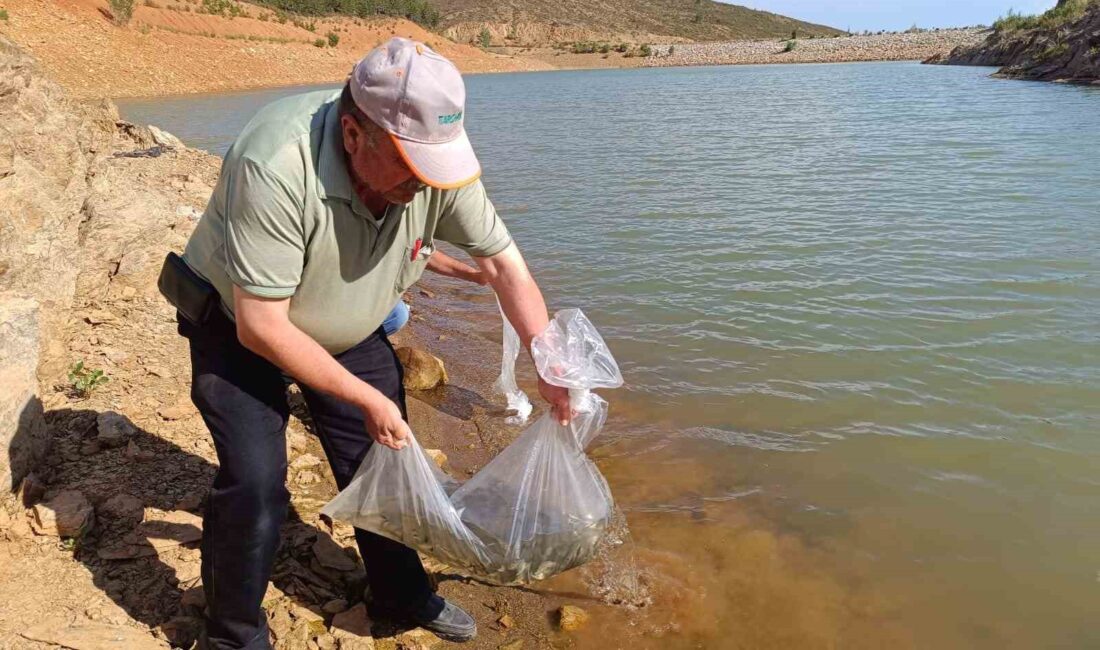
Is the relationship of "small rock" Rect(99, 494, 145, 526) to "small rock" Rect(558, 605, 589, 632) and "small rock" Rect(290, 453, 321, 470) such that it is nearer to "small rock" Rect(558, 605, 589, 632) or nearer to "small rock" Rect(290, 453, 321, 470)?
"small rock" Rect(290, 453, 321, 470)

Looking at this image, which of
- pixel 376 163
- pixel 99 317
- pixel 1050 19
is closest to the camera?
pixel 376 163

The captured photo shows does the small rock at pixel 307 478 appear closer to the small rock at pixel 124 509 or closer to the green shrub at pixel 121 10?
the small rock at pixel 124 509

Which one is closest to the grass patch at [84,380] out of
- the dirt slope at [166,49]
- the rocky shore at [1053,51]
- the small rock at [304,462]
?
the small rock at [304,462]

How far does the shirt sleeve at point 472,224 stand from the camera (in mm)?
2078

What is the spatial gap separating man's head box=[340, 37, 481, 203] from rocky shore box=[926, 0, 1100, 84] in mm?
26364

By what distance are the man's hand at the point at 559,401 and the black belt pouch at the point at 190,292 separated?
993 millimetres

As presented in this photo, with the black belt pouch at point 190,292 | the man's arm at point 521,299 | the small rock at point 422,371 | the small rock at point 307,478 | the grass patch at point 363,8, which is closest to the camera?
the black belt pouch at point 190,292

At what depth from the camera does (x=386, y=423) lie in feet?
6.72

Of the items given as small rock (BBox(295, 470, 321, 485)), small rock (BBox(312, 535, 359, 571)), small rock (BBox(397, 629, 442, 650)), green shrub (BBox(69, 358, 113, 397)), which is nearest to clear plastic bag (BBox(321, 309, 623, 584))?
small rock (BBox(397, 629, 442, 650))

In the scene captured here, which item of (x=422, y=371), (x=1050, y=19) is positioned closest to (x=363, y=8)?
(x=1050, y=19)

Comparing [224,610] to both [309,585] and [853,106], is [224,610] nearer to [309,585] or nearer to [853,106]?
[309,585]

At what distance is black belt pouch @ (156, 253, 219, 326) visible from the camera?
1.96 m

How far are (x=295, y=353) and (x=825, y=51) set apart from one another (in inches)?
2430

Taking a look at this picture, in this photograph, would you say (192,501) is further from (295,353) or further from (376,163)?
(376,163)
